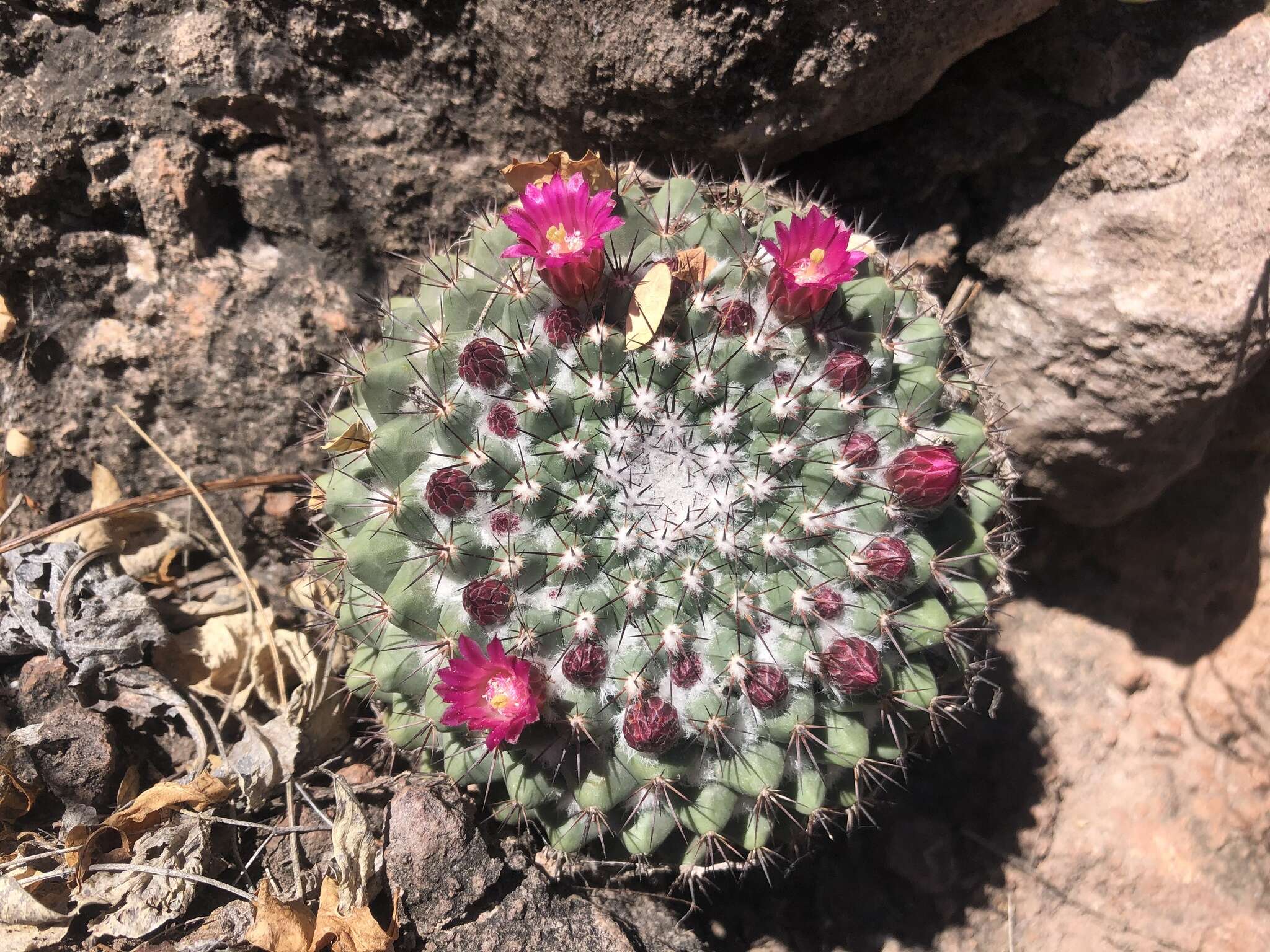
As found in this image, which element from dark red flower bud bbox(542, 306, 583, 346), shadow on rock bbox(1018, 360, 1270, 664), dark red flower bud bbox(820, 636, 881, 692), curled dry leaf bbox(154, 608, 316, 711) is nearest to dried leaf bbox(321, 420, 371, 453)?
dark red flower bud bbox(542, 306, 583, 346)

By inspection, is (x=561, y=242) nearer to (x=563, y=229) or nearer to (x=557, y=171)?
(x=563, y=229)

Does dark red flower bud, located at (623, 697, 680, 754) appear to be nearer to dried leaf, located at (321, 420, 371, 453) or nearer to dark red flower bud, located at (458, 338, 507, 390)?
dark red flower bud, located at (458, 338, 507, 390)

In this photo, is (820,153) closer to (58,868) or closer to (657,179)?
(657,179)

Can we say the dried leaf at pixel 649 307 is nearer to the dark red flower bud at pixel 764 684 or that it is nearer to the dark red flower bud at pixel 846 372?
the dark red flower bud at pixel 846 372

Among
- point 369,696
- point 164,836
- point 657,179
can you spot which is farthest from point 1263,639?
point 164,836

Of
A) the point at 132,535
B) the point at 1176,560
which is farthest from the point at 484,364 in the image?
the point at 1176,560
